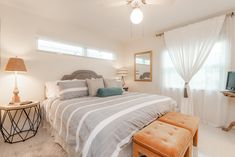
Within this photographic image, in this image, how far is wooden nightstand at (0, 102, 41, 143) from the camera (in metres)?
2.21

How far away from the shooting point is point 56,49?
9.81 ft

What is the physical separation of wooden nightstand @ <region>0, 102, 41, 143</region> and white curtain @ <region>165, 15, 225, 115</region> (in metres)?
3.33

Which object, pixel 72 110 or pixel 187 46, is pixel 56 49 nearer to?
pixel 72 110

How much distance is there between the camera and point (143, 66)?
164 inches

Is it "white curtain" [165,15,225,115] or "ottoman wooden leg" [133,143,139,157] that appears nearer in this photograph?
"ottoman wooden leg" [133,143,139,157]

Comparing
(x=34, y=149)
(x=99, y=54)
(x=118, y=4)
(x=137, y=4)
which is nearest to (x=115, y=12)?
(x=118, y=4)

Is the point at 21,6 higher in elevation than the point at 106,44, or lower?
higher

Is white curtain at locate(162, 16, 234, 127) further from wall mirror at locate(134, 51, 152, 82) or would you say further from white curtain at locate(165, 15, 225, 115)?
wall mirror at locate(134, 51, 152, 82)

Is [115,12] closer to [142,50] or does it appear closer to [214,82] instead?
[142,50]

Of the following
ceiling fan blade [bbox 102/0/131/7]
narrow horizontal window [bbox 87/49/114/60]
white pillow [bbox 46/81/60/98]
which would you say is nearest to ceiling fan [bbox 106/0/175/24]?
ceiling fan blade [bbox 102/0/131/7]

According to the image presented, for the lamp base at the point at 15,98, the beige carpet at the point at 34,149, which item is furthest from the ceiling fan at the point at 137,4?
the lamp base at the point at 15,98

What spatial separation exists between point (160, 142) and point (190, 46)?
2658mm

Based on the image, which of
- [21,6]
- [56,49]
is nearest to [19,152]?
[56,49]

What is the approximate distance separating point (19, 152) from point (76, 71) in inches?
75.8
